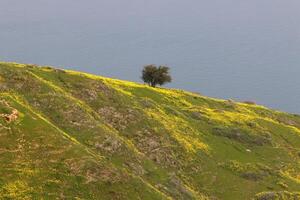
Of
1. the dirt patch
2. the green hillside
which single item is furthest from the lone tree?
the dirt patch

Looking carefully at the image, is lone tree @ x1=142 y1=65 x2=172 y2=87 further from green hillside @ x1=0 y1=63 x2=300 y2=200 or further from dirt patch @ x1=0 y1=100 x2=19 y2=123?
dirt patch @ x1=0 y1=100 x2=19 y2=123

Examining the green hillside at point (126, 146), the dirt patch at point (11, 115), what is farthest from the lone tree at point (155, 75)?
the dirt patch at point (11, 115)

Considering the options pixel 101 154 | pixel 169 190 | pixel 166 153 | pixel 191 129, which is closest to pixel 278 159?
pixel 191 129

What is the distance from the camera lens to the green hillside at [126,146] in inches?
1523

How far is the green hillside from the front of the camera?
38.7m

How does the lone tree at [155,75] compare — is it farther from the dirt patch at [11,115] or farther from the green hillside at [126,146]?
the dirt patch at [11,115]

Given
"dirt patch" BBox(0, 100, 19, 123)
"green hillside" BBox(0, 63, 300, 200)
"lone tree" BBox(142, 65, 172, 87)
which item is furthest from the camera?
"lone tree" BBox(142, 65, 172, 87)

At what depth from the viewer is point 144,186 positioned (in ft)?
135

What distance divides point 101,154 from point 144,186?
556 centimetres

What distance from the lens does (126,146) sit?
47781 mm

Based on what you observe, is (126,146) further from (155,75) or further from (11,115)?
(155,75)

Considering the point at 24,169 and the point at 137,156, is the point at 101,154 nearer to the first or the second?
the point at 137,156

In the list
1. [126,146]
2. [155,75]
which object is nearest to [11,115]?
[126,146]

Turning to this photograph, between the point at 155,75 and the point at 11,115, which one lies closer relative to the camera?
the point at 11,115
